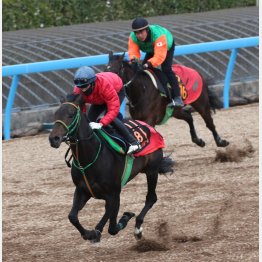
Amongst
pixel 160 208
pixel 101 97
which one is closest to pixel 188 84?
pixel 160 208

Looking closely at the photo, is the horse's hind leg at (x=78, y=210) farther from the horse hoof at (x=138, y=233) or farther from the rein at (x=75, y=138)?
the horse hoof at (x=138, y=233)

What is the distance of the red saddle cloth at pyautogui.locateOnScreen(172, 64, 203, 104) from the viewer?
10.5m

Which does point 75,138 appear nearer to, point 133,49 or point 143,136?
point 143,136

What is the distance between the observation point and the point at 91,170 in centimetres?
637

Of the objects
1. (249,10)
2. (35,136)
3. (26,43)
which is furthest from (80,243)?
(249,10)

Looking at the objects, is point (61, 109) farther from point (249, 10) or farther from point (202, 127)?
point (249, 10)

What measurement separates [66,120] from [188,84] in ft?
15.6

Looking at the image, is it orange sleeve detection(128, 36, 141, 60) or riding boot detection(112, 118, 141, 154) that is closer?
riding boot detection(112, 118, 141, 154)

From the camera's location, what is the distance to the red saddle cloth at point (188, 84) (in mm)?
10523

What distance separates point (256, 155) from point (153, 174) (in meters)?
3.50

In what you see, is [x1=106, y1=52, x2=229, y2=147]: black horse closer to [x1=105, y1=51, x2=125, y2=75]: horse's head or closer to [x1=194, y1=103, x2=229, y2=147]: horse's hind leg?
[x1=105, y1=51, x2=125, y2=75]: horse's head

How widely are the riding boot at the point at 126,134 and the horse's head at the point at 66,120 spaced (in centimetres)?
68

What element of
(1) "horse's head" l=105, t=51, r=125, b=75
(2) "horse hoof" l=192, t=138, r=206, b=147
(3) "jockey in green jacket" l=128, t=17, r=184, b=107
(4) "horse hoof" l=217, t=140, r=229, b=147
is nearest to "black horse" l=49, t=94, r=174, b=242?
(1) "horse's head" l=105, t=51, r=125, b=75

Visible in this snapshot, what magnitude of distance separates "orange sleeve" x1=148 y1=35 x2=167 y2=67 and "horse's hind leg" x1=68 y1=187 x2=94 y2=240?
3.24 metres
